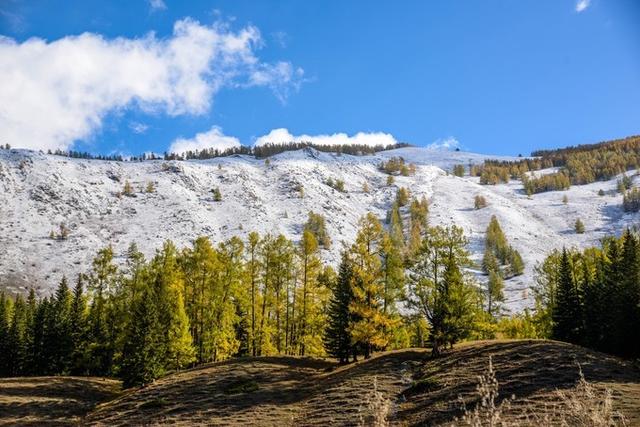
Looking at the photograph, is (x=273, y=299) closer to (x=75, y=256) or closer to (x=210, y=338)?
(x=210, y=338)

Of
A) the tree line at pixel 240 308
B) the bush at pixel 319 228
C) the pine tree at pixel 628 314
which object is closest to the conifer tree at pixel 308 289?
the tree line at pixel 240 308

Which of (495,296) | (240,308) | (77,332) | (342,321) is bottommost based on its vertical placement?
(77,332)

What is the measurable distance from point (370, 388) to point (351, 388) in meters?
1.42

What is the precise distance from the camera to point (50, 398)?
Result: 138 ft

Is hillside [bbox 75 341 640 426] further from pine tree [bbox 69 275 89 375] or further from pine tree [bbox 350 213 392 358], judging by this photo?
pine tree [bbox 69 275 89 375]

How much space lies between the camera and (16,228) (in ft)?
525

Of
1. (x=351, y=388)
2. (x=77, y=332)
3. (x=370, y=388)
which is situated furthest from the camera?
(x=77, y=332)

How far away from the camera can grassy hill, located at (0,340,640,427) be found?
30.2 m

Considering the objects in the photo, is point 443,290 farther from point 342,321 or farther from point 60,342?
point 60,342

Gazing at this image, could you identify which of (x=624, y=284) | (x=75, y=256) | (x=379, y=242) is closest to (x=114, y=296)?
(x=379, y=242)

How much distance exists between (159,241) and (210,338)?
11829 centimetres

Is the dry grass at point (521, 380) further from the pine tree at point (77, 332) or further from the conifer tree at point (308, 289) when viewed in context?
the pine tree at point (77, 332)

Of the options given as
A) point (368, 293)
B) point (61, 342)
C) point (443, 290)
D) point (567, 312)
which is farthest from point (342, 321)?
point (61, 342)

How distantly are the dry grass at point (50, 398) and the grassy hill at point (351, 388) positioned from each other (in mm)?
147
